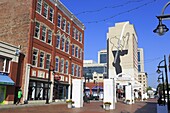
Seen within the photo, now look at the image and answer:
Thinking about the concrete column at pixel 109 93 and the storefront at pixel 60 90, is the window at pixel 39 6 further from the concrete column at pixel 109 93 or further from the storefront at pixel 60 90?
the concrete column at pixel 109 93

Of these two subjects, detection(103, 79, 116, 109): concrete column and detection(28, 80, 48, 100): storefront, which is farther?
detection(28, 80, 48, 100): storefront

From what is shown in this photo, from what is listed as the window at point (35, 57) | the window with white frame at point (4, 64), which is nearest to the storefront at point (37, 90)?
the window at point (35, 57)

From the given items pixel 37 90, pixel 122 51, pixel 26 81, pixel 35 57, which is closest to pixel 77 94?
pixel 26 81

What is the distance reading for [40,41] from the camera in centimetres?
3183

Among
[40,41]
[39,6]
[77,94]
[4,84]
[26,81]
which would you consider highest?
[39,6]

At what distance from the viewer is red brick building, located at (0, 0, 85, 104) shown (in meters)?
29.5

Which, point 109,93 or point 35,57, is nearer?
point 109,93

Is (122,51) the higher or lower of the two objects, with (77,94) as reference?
higher

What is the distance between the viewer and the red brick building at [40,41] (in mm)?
29453

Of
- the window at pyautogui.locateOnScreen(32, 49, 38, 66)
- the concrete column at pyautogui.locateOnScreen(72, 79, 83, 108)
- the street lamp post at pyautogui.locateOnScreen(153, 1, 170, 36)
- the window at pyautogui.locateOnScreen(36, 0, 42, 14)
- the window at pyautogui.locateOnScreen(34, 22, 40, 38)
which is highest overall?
the window at pyautogui.locateOnScreen(36, 0, 42, 14)

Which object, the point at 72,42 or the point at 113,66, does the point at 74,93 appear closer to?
the point at 72,42

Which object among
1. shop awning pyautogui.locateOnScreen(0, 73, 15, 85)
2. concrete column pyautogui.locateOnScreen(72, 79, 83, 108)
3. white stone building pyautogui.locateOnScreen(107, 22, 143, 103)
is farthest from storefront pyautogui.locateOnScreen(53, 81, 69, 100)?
white stone building pyautogui.locateOnScreen(107, 22, 143, 103)

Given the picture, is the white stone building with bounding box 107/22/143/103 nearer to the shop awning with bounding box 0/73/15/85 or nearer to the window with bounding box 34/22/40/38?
the window with bounding box 34/22/40/38

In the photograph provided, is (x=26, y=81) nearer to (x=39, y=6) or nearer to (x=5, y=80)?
(x=5, y=80)
